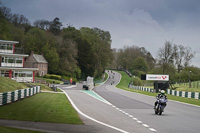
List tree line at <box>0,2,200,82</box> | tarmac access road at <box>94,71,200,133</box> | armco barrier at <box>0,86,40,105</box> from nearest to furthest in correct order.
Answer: tarmac access road at <box>94,71,200,133</box> → armco barrier at <box>0,86,40,105</box> → tree line at <box>0,2,200,82</box>

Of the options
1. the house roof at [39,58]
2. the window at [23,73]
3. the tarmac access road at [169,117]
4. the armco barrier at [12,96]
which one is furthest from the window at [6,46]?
the tarmac access road at [169,117]

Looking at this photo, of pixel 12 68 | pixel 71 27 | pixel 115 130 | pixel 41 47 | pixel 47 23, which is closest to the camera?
pixel 115 130

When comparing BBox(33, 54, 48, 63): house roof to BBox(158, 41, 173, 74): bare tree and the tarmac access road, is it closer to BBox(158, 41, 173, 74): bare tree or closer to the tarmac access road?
BBox(158, 41, 173, 74): bare tree

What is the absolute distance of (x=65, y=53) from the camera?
10456 cm

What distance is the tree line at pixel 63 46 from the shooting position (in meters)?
97.5

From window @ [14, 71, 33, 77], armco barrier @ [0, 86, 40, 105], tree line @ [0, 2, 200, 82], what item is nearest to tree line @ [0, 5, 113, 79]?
tree line @ [0, 2, 200, 82]

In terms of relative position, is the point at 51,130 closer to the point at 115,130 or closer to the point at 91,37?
the point at 115,130

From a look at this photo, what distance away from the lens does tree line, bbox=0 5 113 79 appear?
97.5 m

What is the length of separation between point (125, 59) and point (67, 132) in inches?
5980

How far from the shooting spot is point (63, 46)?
348 ft

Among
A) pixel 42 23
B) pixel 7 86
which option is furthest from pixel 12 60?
pixel 42 23

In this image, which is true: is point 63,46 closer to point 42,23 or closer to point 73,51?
point 73,51

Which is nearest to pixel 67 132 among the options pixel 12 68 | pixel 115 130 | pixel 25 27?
pixel 115 130

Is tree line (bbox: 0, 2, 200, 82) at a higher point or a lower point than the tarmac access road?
higher
